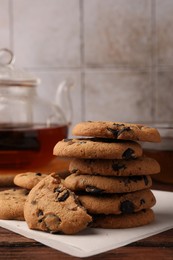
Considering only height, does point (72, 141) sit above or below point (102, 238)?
above

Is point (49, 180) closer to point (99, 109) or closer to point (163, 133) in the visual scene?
point (163, 133)

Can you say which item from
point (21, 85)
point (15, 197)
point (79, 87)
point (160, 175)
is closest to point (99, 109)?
point (79, 87)

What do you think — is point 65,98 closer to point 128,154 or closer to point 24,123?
point 24,123

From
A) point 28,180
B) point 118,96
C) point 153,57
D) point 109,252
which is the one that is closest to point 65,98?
point 118,96

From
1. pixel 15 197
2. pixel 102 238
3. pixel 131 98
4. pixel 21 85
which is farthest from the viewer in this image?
pixel 131 98

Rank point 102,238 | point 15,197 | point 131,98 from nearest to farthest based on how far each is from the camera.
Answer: point 102,238 → point 15,197 → point 131,98

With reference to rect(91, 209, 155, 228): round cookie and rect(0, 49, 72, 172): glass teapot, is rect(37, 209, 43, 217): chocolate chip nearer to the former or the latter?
rect(91, 209, 155, 228): round cookie

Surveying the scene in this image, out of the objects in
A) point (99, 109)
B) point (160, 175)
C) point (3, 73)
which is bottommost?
point (160, 175)
